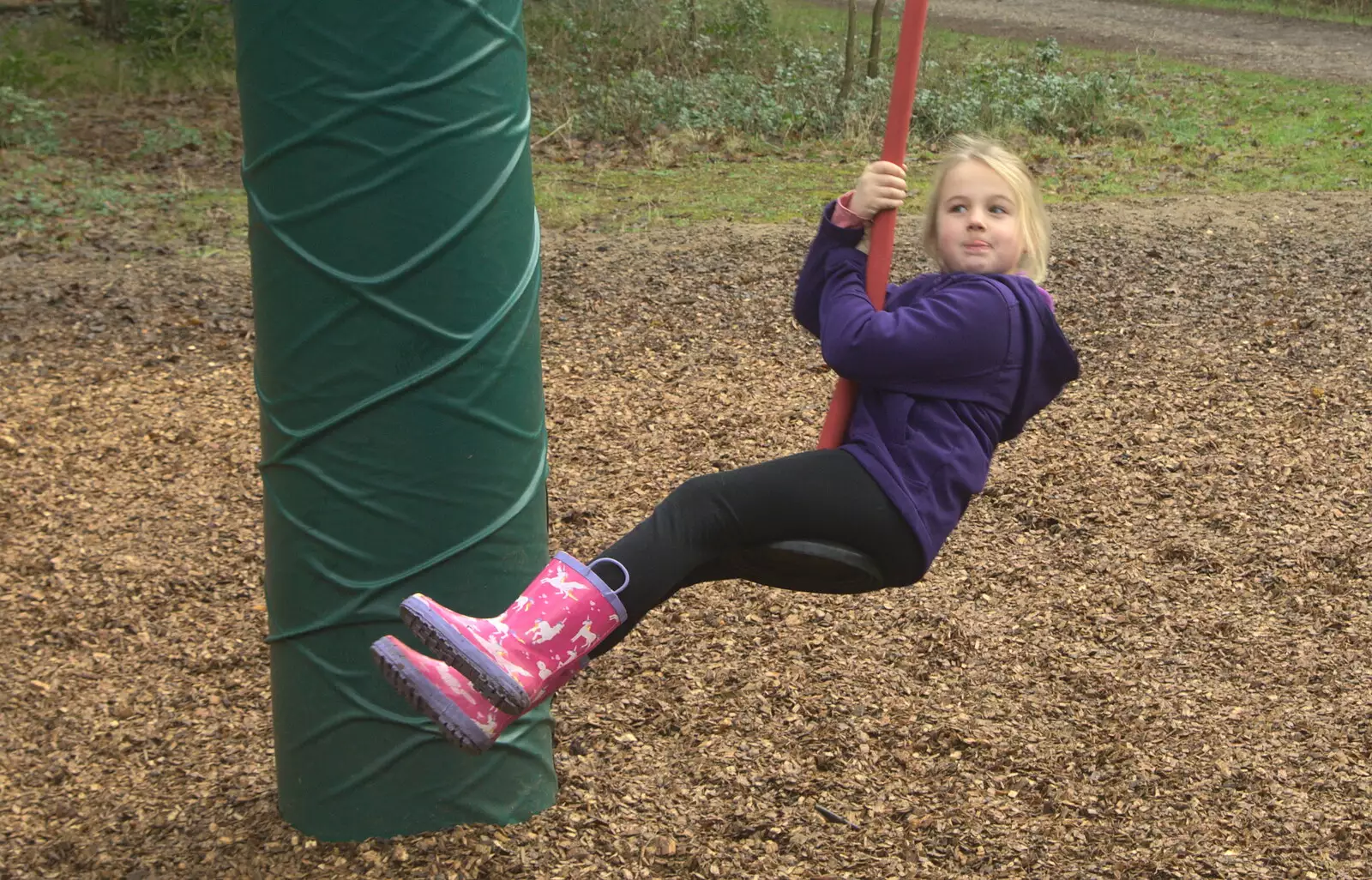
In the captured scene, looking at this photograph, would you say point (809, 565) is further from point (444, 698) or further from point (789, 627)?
point (789, 627)

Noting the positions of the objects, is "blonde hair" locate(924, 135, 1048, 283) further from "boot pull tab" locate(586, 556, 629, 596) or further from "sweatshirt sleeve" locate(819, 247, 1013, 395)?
"boot pull tab" locate(586, 556, 629, 596)

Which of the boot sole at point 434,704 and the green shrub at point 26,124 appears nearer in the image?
A: the boot sole at point 434,704

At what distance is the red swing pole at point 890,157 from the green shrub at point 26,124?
818 cm

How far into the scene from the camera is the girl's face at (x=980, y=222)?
8.66 ft

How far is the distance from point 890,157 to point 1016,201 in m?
0.36

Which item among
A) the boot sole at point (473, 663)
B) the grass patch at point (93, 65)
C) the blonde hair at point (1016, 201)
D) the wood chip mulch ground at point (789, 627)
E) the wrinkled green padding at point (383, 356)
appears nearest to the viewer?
the boot sole at point (473, 663)

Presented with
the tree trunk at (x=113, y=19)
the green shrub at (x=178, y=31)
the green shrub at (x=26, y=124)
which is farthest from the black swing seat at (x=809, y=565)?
the tree trunk at (x=113, y=19)

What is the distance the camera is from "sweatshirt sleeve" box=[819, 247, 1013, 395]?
7.91ft

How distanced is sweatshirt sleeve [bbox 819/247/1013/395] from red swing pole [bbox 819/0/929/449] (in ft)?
0.16

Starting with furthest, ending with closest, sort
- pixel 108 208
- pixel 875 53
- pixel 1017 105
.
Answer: pixel 875 53
pixel 1017 105
pixel 108 208

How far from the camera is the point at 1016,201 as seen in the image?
8.71ft

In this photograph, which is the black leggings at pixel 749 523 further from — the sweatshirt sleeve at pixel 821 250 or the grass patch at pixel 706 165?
the grass patch at pixel 706 165

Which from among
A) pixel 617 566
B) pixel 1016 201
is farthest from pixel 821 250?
pixel 617 566

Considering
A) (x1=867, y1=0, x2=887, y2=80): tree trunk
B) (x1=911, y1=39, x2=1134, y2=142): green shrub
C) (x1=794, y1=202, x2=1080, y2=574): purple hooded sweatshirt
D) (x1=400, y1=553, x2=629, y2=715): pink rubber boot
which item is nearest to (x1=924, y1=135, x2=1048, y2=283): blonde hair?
(x1=794, y1=202, x2=1080, y2=574): purple hooded sweatshirt
